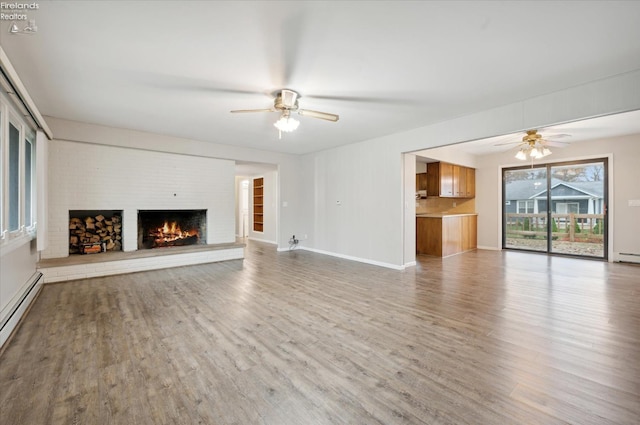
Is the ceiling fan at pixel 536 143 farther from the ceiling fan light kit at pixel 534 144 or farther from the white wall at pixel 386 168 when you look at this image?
the white wall at pixel 386 168

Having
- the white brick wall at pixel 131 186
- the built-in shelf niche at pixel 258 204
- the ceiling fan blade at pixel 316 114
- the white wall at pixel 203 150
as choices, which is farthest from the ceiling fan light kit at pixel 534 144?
the built-in shelf niche at pixel 258 204

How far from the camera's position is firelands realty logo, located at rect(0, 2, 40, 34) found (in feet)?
6.08

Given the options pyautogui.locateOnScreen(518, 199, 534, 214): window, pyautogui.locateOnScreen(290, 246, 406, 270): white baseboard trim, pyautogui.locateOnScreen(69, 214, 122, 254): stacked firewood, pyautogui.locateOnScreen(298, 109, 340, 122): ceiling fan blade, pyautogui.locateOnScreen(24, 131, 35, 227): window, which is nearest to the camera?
pyautogui.locateOnScreen(298, 109, 340, 122): ceiling fan blade

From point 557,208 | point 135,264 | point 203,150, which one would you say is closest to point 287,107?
point 203,150

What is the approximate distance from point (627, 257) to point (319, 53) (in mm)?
7373

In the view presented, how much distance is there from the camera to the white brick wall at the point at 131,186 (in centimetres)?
444

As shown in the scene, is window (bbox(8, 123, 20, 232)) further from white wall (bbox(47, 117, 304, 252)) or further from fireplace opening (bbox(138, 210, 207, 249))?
fireplace opening (bbox(138, 210, 207, 249))

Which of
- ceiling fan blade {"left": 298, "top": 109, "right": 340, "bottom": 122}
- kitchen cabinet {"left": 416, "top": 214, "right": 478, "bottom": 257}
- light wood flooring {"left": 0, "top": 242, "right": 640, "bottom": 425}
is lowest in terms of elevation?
light wood flooring {"left": 0, "top": 242, "right": 640, "bottom": 425}

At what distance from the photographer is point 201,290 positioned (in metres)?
3.82

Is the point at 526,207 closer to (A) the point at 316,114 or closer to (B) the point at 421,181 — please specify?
(B) the point at 421,181

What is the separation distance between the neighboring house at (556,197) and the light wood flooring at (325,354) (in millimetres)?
2811

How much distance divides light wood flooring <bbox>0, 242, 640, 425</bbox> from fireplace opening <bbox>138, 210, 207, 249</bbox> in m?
1.54

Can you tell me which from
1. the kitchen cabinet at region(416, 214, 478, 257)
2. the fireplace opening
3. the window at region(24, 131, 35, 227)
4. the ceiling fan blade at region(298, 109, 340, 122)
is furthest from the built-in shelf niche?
the ceiling fan blade at region(298, 109, 340, 122)

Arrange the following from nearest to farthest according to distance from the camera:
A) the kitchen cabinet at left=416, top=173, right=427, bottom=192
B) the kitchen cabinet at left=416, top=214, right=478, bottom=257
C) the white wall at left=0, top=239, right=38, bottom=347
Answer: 1. the white wall at left=0, top=239, right=38, bottom=347
2. the kitchen cabinet at left=416, top=214, right=478, bottom=257
3. the kitchen cabinet at left=416, top=173, right=427, bottom=192
